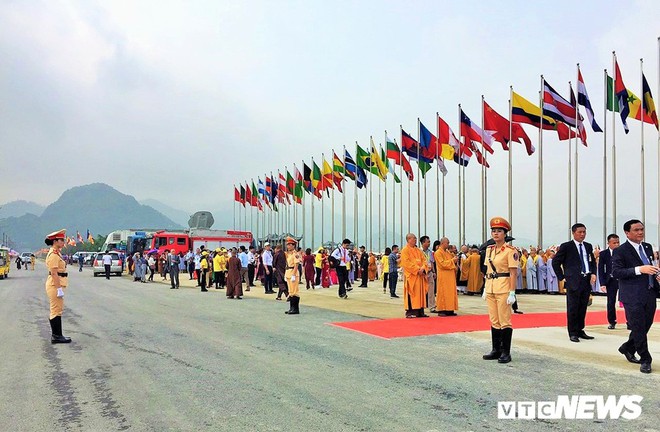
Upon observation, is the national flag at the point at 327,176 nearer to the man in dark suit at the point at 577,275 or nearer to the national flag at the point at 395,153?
the national flag at the point at 395,153

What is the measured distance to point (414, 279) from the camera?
515 inches

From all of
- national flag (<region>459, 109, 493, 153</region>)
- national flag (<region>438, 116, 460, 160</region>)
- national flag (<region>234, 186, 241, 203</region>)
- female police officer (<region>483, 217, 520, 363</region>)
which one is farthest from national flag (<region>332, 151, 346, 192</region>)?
female police officer (<region>483, 217, 520, 363</region>)

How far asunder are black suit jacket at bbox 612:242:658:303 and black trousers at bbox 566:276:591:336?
218cm

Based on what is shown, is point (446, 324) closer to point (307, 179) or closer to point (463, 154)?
point (463, 154)

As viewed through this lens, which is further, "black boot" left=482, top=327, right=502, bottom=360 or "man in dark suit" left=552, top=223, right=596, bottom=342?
"man in dark suit" left=552, top=223, right=596, bottom=342

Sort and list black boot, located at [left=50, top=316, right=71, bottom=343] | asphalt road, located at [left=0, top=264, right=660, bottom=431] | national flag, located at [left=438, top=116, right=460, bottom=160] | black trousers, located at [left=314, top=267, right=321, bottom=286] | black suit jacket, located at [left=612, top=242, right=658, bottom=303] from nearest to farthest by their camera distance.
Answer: asphalt road, located at [left=0, top=264, right=660, bottom=431] → black suit jacket, located at [left=612, top=242, right=658, bottom=303] → black boot, located at [left=50, top=316, right=71, bottom=343] → black trousers, located at [left=314, top=267, right=321, bottom=286] → national flag, located at [left=438, top=116, right=460, bottom=160]

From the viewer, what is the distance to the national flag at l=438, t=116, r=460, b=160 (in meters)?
29.4

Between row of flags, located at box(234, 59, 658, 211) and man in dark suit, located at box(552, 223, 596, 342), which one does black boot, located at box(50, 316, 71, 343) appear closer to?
man in dark suit, located at box(552, 223, 596, 342)

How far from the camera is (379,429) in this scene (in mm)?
4789

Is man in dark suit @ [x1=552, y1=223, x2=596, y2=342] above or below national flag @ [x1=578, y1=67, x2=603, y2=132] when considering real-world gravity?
below

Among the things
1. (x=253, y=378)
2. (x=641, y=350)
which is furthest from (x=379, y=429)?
(x=641, y=350)

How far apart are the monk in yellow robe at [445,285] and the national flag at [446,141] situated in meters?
17.1

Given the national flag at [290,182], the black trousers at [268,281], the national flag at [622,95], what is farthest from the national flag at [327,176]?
the national flag at [622,95]

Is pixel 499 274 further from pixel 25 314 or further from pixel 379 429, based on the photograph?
pixel 25 314
